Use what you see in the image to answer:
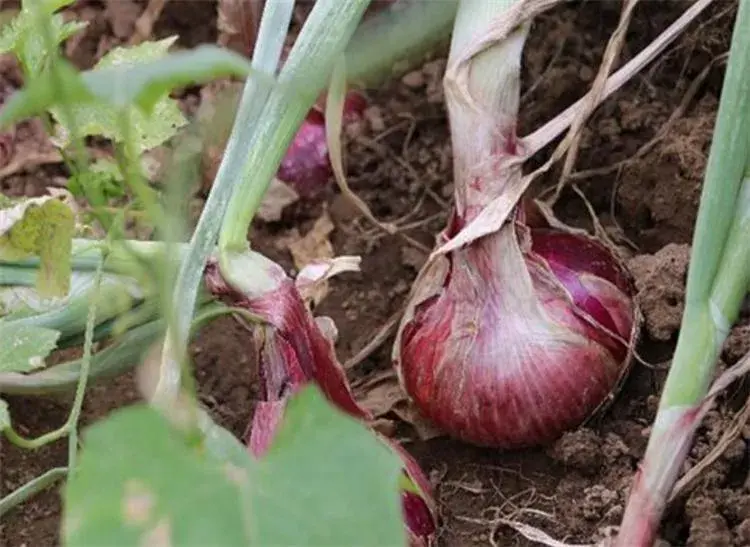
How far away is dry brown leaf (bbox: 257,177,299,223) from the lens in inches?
63.8

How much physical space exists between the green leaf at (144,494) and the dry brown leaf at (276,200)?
0.89 metres

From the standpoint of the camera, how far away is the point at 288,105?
1.17 metres

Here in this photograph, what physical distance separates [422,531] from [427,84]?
739 millimetres

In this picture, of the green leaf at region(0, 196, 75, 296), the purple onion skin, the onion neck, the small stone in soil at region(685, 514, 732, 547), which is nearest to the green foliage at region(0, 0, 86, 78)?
the green leaf at region(0, 196, 75, 296)

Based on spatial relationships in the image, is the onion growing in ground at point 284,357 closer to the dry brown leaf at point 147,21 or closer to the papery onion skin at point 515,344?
the papery onion skin at point 515,344

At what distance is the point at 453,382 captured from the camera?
1.23 m

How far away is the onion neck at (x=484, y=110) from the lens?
4.17ft

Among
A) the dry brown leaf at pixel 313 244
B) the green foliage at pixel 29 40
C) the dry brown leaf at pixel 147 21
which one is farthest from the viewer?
the dry brown leaf at pixel 147 21

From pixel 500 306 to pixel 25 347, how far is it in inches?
16.7

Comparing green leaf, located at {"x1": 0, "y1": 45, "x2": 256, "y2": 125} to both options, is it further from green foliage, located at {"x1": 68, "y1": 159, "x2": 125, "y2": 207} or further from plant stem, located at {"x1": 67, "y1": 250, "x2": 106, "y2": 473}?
green foliage, located at {"x1": 68, "y1": 159, "x2": 125, "y2": 207}

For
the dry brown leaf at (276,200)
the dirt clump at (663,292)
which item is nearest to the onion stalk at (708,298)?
the dirt clump at (663,292)

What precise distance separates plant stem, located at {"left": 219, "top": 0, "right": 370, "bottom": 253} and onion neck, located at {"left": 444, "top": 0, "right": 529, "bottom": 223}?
0.13m

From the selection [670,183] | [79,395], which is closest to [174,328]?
[79,395]

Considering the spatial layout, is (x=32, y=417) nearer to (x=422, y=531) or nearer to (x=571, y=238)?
(x=422, y=531)
